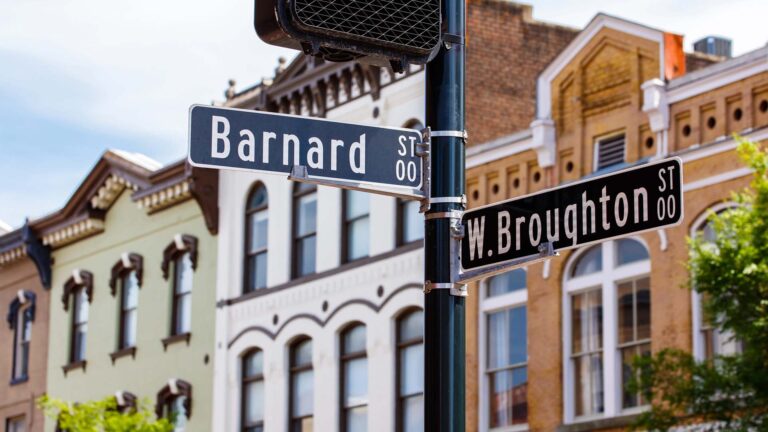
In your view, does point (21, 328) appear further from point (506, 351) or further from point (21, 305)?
point (506, 351)

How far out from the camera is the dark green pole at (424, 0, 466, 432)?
6.74 m

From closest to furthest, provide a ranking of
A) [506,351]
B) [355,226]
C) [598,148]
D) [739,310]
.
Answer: [739,310]
[598,148]
[506,351]
[355,226]

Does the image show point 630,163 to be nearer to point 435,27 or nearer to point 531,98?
point 531,98

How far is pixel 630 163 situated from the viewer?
2261 centimetres

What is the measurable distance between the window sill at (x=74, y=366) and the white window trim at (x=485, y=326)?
45.3 ft

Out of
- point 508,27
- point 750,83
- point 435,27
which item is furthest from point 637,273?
point 435,27

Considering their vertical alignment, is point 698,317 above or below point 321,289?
below

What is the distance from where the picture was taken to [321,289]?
2930 centimetres

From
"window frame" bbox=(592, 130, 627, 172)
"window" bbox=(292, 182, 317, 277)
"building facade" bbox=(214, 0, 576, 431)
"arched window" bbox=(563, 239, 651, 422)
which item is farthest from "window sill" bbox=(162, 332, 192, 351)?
"window frame" bbox=(592, 130, 627, 172)

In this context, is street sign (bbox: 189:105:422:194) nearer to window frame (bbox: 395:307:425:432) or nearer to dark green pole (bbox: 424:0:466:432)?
dark green pole (bbox: 424:0:466:432)

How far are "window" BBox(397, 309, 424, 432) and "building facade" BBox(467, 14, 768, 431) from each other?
1687 millimetres

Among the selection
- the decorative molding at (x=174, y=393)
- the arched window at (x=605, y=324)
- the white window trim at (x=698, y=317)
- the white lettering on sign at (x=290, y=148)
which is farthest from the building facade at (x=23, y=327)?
the white lettering on sign at (x=290, y=148)

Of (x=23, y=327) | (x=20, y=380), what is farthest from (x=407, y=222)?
(x=23, y=327)

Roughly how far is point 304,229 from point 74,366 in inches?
356
